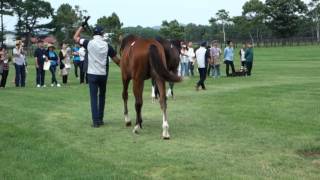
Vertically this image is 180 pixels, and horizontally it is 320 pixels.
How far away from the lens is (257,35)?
4055 inches

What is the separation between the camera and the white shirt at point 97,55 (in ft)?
40.2

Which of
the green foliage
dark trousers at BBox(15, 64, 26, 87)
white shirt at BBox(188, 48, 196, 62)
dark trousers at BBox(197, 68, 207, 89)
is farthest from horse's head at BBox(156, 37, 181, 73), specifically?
white shirt at BBox(188, 48, 196, 62)

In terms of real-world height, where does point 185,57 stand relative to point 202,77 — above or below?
above

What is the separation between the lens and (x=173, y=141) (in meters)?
10.3

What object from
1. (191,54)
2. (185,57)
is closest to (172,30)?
(191,54)

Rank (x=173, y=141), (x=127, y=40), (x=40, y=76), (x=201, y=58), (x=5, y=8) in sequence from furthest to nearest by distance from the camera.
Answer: (x=5, y=8) < (x=40, y=76) < (x=201, y=58) < (x=127, y=40) < (x=173, y=141)

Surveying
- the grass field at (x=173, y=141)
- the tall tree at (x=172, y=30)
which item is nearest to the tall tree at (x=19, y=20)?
the tall tree at (x=172, y=30)

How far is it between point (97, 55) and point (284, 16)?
3689 inches

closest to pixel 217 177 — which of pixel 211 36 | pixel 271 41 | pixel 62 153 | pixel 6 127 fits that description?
pixel 62 153

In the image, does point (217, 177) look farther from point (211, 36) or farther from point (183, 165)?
point (211, 36)

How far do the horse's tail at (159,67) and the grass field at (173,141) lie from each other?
1134mm

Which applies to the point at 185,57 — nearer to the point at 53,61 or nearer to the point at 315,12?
the point at 53,61

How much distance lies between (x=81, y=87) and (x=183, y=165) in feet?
50.9

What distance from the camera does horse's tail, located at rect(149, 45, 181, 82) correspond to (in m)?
10.8
